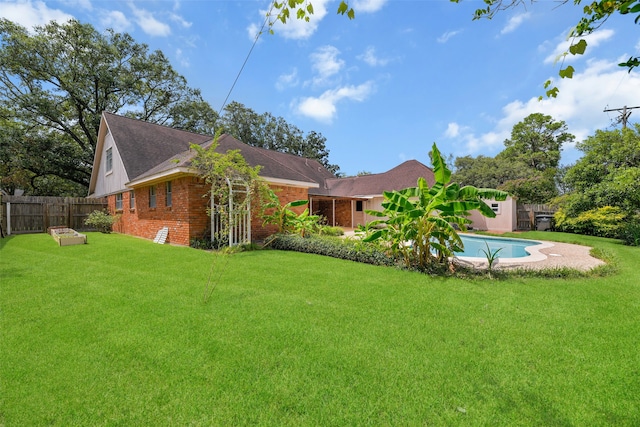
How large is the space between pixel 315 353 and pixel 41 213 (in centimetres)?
2103

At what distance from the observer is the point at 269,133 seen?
132 feet

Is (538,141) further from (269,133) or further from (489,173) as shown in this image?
(269,133)

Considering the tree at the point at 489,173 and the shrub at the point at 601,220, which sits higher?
the tree at the point at 489,173

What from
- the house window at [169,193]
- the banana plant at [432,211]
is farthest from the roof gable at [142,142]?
the banana plant at [432,211]

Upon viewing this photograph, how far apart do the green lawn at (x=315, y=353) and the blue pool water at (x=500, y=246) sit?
548 cm

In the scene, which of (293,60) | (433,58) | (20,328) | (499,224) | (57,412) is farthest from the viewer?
(499,224)

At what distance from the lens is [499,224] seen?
20609mm

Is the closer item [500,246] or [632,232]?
[632,232]

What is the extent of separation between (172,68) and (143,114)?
5.60 meters

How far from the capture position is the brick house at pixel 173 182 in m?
11.0

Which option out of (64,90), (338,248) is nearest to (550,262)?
(338,248)

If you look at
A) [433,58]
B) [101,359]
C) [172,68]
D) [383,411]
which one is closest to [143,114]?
[172,68]

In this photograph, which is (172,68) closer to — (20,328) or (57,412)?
(20,328)

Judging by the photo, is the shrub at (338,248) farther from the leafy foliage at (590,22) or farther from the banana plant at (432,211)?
the leafy foliage at (590,22)
